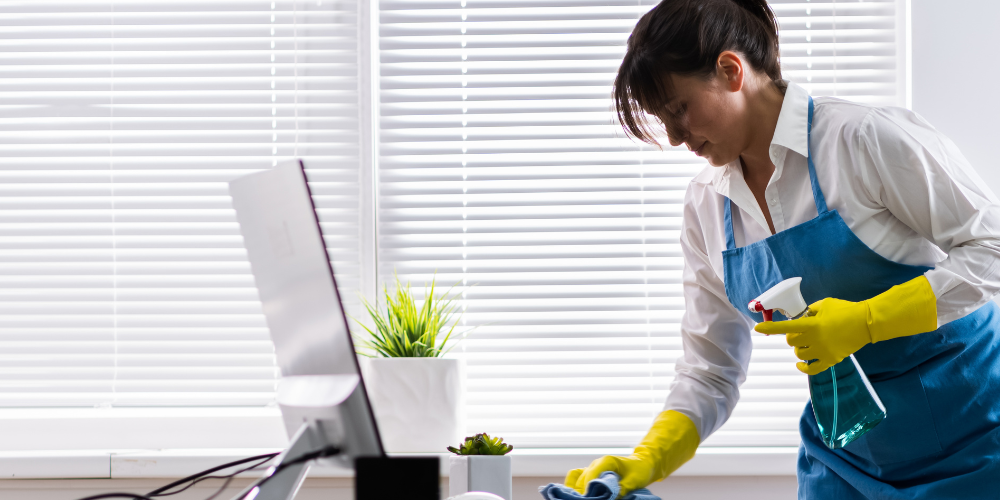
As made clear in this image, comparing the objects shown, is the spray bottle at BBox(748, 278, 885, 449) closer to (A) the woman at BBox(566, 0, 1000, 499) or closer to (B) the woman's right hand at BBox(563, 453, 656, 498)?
(A) the woman at BBox(566, 0, 1000, 499)

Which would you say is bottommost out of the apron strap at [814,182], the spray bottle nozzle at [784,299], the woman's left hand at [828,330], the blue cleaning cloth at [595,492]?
the blue cleaning cloth at [595,492]

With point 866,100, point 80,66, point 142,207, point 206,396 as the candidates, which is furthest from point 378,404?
point 866,100

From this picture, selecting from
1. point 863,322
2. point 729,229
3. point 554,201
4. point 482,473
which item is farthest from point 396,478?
point 554,201

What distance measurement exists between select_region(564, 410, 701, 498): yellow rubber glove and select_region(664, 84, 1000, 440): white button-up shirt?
0.04 metres

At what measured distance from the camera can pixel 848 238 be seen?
3.31 ft

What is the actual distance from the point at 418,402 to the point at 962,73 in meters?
1.48

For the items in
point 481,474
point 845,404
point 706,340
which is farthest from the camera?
point 706,340

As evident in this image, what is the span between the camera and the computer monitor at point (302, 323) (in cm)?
55

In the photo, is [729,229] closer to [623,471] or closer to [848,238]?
[848,238]

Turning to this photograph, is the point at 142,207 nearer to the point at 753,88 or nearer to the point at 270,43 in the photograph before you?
the point at 270,43

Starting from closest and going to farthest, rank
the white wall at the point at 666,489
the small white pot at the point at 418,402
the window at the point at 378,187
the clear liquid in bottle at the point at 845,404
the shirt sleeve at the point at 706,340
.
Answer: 1. the clear liquid in bottle at the point at 845,404
2. the shirt sleeve at the point at 706,340
3. the small white pot at the point at 418,402
4. the white wall at the point at 666,489
5. the window at the point at 378,187

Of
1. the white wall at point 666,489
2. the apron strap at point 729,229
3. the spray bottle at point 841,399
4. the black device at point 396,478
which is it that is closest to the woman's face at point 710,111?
the apron strap at point 729,229

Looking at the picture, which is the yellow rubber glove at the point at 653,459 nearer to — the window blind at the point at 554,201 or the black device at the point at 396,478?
the window blind at the point at 554,201

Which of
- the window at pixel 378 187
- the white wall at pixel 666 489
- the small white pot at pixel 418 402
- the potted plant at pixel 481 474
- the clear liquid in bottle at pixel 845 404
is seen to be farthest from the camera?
the window at pixel 378 187
